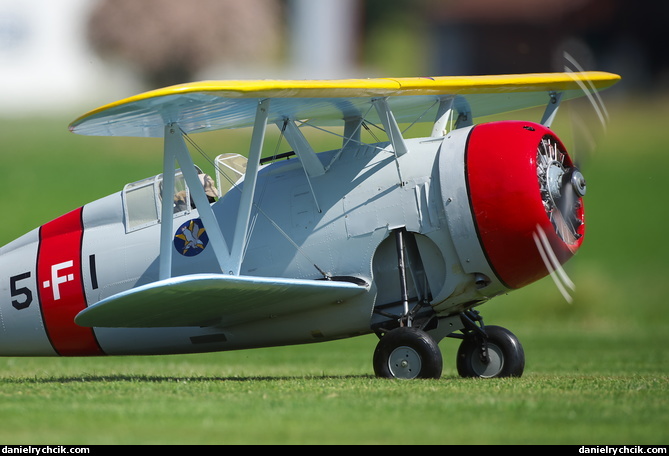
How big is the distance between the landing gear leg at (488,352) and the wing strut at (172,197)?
2773 mm

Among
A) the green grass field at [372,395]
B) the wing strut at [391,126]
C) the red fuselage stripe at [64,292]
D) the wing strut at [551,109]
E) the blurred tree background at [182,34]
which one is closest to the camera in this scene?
the green grass field at [372,395]

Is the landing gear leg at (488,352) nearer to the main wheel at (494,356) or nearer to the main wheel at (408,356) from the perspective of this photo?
the main wheel at (494,356)

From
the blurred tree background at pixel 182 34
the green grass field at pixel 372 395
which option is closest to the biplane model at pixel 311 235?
the green grass field at pixel 372 395

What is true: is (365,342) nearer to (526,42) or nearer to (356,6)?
(526,42)

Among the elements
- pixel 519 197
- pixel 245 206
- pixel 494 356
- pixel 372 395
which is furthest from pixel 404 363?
pixel 245 206

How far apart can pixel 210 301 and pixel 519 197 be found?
10.2 ft

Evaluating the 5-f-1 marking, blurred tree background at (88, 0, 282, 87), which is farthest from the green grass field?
blurred tree background at (88, 0, 282, 87)

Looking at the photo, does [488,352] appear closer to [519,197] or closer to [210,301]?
[519,197]

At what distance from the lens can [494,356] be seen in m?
12.2

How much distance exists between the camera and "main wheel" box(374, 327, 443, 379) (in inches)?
433

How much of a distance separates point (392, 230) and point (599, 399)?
2729mm

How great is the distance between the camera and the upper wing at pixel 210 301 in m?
10.5

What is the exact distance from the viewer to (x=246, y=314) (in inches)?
468

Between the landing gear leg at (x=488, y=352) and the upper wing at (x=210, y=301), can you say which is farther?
the landing gear leg at (x=488, y=352)
